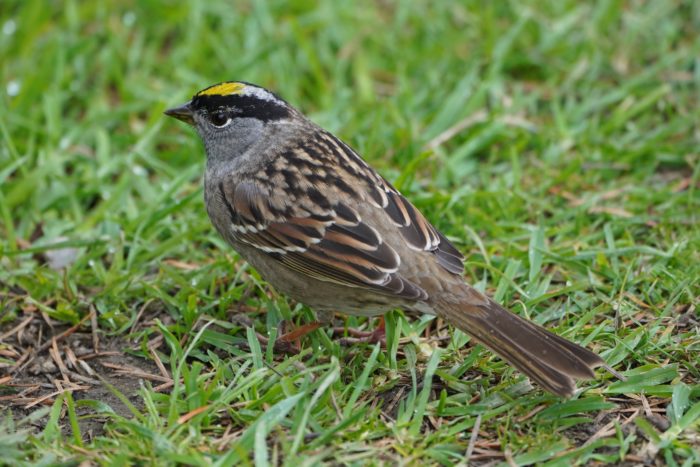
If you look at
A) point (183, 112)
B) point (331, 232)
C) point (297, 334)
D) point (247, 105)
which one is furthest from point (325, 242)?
point (183, 112)

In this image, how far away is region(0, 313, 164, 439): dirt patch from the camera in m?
4.30

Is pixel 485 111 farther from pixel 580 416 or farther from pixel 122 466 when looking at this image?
pixel 122 466

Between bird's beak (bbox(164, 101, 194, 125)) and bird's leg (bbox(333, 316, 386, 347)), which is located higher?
bird's beak (bbox(164, 101, 194, 125))

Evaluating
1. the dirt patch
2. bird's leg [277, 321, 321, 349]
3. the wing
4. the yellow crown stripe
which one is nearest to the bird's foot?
bird's leg [277, 321, 321, 349]

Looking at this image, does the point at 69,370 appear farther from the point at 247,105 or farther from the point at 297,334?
the point at 247,105

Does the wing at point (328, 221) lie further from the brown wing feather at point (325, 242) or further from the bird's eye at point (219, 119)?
the bird's eye at point (219, 119)

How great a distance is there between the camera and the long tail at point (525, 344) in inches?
156

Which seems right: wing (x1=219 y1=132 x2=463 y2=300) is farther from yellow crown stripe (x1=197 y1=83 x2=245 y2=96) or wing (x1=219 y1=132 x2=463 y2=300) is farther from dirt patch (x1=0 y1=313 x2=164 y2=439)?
dirt patch (x1=0 y1=313 x2=164 y2=439)

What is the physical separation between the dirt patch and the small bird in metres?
0.81

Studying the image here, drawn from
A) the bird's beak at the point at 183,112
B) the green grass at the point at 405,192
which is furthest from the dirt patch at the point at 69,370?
the bird's beak at the point at 183,112

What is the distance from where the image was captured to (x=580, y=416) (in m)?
4.09

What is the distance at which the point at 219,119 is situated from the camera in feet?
17.0

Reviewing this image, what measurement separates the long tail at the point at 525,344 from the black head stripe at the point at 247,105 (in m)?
1.53

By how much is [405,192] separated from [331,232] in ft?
4.50
